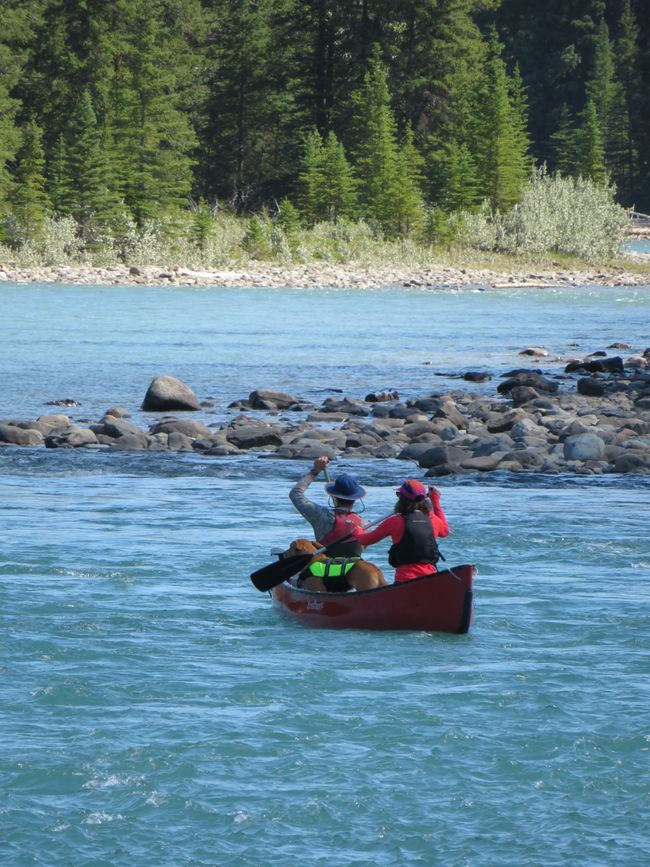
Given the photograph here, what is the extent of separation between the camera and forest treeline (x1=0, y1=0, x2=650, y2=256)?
2544 inches

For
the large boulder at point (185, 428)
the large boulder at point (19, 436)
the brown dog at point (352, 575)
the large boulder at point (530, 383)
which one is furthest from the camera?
the large boulder at point (530, 383)

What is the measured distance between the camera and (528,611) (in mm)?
12336

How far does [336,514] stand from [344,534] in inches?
7.1

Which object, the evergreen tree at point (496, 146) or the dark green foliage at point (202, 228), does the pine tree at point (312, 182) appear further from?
the evergreen tree at point (496, 146)

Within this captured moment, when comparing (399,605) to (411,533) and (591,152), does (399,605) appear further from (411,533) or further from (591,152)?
(591,152)

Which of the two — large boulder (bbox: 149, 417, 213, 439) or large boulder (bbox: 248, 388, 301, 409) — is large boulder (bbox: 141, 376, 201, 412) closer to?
large boulder (bbox: 248, 388, 301, 409)

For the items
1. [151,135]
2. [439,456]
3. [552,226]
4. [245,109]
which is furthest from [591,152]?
[439,456]

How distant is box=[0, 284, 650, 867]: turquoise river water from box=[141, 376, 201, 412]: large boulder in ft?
14.4

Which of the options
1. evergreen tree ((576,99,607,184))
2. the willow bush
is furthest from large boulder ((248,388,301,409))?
evergreen tree ((576,99,607,184))

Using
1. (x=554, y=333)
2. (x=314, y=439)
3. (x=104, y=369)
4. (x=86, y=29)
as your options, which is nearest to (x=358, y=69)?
(x=86, y=29)

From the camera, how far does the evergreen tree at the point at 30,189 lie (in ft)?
198

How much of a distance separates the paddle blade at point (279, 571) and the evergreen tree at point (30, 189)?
5016 cm

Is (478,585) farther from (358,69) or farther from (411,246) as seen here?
(358,69)

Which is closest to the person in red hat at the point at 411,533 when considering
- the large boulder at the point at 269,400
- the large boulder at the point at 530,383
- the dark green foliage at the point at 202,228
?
the large boulder at the point at 269,400
